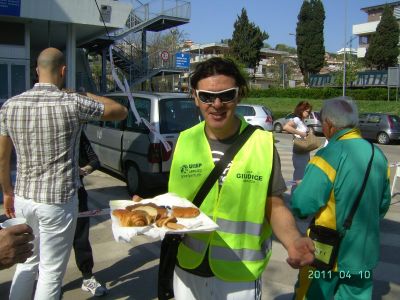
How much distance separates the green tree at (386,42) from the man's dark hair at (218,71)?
56.2m

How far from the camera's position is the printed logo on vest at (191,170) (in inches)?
89.2

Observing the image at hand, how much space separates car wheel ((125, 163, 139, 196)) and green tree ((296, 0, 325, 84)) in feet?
183

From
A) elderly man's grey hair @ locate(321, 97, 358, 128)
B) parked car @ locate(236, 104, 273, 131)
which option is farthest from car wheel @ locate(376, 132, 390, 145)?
elderly man's grey hair @ locate(321, 97, 358, 128)

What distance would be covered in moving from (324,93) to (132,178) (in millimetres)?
36470

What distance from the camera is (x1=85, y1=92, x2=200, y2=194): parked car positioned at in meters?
7.25

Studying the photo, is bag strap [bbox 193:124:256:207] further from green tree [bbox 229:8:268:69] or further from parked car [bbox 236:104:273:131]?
green tree [bbox 229:8:268:69]

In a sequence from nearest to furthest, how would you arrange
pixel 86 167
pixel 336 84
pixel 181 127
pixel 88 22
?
pixel 86 167
pixel 181 127
pixel 88 22
pixel 336 84

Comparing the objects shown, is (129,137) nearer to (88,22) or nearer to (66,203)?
(66,203)

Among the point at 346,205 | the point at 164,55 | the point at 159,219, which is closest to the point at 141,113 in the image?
the point at 346,205

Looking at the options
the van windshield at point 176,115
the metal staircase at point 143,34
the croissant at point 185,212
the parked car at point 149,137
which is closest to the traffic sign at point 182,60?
the metal staircase at point 143,34

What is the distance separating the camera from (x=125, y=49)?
33281 millimetres

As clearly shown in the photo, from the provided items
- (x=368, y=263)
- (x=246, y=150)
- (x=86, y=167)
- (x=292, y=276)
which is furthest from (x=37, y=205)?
Result: (x=292, y=276)

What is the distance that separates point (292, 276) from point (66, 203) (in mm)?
2612

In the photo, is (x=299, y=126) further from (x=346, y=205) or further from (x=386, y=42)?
(x=386, y=42)
